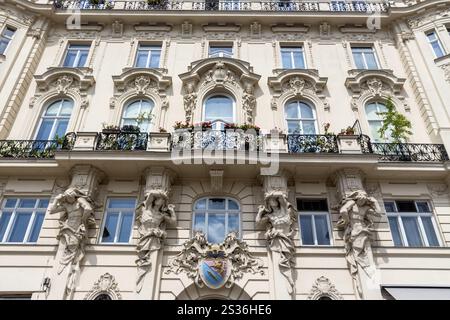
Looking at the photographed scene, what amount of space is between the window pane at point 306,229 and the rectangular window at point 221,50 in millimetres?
7817

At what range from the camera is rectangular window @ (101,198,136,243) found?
10367mm

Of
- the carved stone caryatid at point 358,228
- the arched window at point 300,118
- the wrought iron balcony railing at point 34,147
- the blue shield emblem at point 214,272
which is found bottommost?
the blue shield emblem at point 214,272

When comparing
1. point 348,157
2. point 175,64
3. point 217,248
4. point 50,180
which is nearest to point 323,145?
point 348,157

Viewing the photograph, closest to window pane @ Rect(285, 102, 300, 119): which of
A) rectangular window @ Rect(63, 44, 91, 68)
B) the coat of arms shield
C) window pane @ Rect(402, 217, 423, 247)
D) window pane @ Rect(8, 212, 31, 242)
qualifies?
window pane @ Rect(402, 217, 423, 247)

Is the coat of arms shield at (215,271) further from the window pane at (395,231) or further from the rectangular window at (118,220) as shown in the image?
the window pane at (395,231)

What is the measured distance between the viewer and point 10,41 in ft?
48.2

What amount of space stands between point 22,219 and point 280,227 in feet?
25.2

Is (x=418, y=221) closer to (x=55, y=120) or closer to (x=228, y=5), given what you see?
(x=228, y=5)

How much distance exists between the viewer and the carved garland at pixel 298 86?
533 inches

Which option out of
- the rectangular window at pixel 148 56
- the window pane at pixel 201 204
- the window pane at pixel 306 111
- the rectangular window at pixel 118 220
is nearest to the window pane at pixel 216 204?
the window pane at pixel 201 204

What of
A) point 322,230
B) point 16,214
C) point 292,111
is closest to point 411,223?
point 322,230

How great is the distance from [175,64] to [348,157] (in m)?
8.00

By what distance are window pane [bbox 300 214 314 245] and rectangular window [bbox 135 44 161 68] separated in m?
8.70

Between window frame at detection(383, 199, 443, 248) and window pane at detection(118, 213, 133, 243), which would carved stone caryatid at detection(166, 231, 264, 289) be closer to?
window pane at detection(118, 213, 133, 243)
